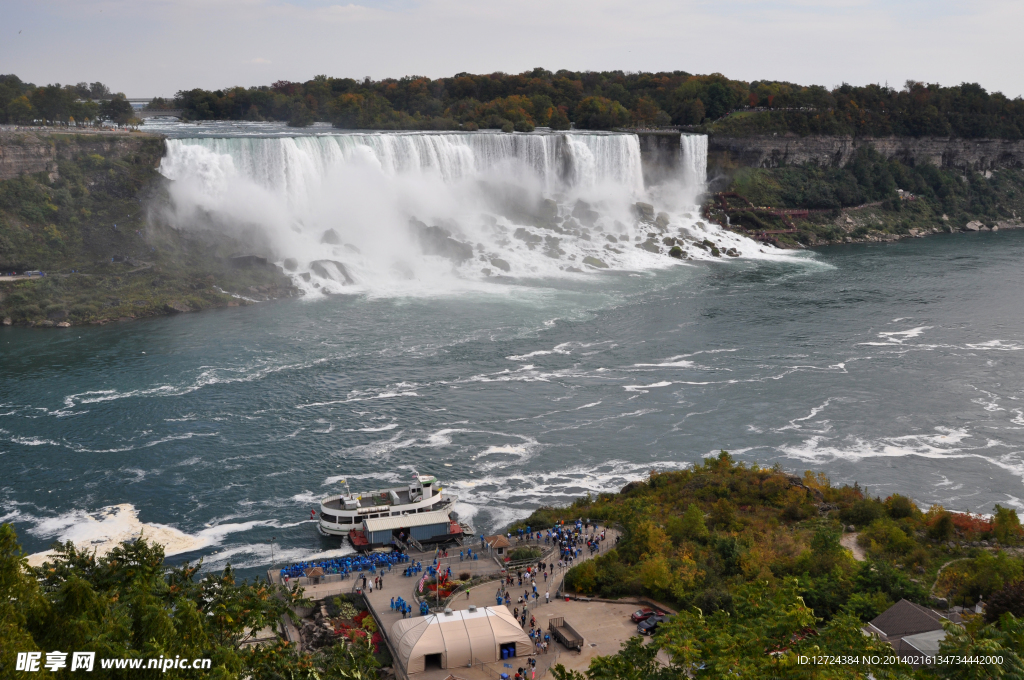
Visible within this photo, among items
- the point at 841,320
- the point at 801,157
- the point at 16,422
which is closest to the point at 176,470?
the point at 16,422

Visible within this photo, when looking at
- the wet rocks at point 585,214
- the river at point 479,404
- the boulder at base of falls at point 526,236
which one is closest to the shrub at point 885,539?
the river at point 479,404

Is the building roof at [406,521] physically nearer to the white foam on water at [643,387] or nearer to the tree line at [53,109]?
the white foam on water at [643,387]

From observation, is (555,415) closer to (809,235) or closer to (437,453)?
(437,453)

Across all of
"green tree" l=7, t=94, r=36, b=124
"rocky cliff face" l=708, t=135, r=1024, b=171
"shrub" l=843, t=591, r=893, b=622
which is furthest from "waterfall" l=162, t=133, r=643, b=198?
"shrub" l=843, t=591, r=893, b=622

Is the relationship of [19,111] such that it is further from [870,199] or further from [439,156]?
[870,199]

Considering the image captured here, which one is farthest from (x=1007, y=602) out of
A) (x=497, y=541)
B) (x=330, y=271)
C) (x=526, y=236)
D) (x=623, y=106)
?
(x=623, y=106)

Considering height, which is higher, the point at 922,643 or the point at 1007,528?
the point at 922,643
